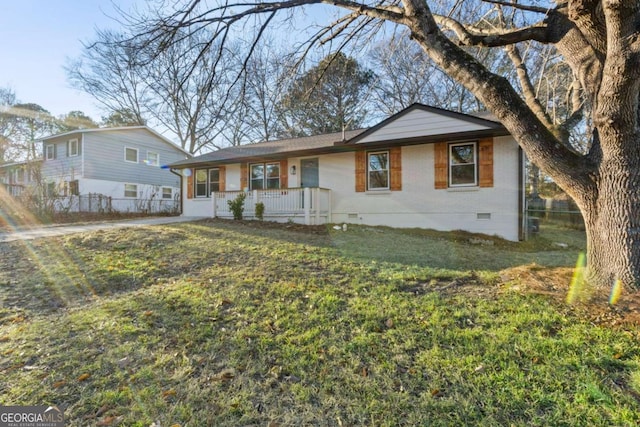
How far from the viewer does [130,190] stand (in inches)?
813

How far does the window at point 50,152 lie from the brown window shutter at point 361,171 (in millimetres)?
20743

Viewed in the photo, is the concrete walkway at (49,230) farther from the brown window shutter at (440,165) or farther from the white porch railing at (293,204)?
the brown window shutter at (440,165)

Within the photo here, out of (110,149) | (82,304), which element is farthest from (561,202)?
(110,149)

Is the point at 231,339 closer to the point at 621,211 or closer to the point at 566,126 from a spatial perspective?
the point at 621,211

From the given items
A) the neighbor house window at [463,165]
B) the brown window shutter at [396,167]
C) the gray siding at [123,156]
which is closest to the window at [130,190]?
the gray siding at [123,156]

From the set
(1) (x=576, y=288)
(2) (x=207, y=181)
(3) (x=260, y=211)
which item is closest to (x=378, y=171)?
(3) (x=260, y=211)

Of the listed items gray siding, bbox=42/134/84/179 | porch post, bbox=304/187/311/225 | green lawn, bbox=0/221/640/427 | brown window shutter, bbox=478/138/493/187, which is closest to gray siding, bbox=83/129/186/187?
gray siding, bbox=42/134/84/179

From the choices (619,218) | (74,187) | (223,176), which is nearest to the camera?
(619,218)

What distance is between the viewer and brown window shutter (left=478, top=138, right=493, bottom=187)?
924 centimetres

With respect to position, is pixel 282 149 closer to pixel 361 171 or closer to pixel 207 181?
pixel 361 171

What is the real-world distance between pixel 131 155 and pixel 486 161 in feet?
69.0

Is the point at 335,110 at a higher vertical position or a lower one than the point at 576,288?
higher

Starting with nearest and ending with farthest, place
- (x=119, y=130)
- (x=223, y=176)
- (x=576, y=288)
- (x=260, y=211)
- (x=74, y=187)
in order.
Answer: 1. (x=576, y=288)
2. (x=260, y=211)
3. (x=223, y=176)
4. (x=74, y=187)
5. (x=119, y=130)
